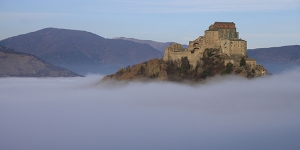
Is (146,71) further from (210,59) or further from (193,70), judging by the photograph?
(210,59)

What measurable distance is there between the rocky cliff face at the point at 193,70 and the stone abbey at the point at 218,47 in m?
0.58

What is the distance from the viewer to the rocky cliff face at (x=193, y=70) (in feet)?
267

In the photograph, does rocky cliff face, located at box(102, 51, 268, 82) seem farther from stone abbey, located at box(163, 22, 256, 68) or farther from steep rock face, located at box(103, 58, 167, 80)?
stone abbey, located at box(163, 22, 256, 68)


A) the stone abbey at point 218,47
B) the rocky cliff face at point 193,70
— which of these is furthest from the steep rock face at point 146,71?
the stone abbey at point 218,47

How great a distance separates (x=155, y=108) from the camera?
431 ft

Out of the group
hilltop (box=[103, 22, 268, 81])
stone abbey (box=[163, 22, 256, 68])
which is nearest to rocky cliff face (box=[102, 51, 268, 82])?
hilltop (box=[103, 22, 268, 81])

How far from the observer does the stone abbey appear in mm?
80775

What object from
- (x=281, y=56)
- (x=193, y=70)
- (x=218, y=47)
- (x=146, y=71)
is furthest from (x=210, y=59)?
(x=281, y=56)

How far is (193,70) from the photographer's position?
84.4 metres

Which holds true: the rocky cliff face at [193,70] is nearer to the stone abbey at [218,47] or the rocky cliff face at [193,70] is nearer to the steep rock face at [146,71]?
the steep rock face at [146,71]

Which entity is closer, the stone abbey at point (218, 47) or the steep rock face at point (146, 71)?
the stone abbey at point (218, 47)

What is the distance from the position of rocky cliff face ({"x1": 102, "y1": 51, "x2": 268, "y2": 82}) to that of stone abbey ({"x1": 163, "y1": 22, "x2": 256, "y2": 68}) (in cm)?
58

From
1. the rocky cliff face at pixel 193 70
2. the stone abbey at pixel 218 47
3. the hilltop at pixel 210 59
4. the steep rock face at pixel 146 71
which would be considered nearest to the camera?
the stone abbey at pixel 218 47

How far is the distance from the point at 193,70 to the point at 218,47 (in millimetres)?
4713
